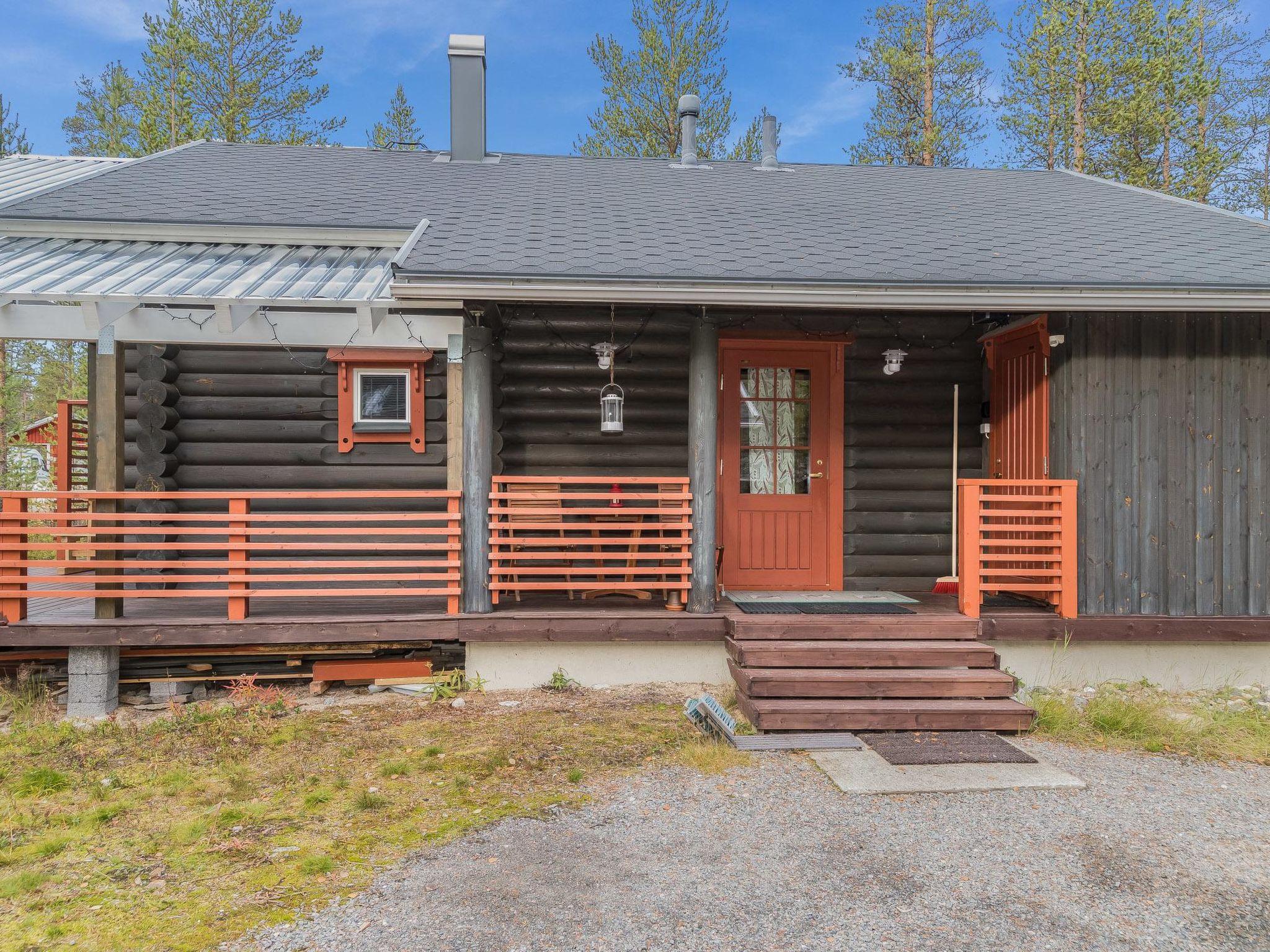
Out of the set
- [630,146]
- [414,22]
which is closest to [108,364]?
[630,146]

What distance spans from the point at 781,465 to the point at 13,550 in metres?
5.60

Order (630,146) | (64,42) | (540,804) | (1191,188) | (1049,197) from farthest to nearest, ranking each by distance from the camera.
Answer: (64,42) → (630,146) → (1191,188) → (1049,197) → (540,804)

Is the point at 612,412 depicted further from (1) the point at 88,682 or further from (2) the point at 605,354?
(1) the point at 88,682

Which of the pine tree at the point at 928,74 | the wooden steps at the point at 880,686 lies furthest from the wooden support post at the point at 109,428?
the pine tree at the point at 928,74

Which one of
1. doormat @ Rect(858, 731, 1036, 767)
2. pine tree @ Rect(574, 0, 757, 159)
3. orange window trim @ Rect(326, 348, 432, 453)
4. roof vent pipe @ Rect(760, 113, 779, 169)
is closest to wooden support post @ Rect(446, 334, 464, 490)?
orange window trim @ Rect(326, 348, 432, 453)

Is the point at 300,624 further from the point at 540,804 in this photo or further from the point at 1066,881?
the point at 1066,881

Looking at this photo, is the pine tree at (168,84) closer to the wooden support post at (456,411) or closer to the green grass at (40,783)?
the wooden support post at (456,411)

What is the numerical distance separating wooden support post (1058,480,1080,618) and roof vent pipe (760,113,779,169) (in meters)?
5.33

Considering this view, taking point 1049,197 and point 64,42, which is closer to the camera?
point 1049,197

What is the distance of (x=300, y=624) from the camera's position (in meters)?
5.23

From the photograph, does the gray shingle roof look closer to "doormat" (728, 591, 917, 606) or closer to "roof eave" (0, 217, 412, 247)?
"roof eave" (0, 217, 412, 247)

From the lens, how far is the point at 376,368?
6930mm

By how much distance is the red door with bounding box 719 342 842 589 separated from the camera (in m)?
6.66

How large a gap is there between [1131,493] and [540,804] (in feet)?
15.1
